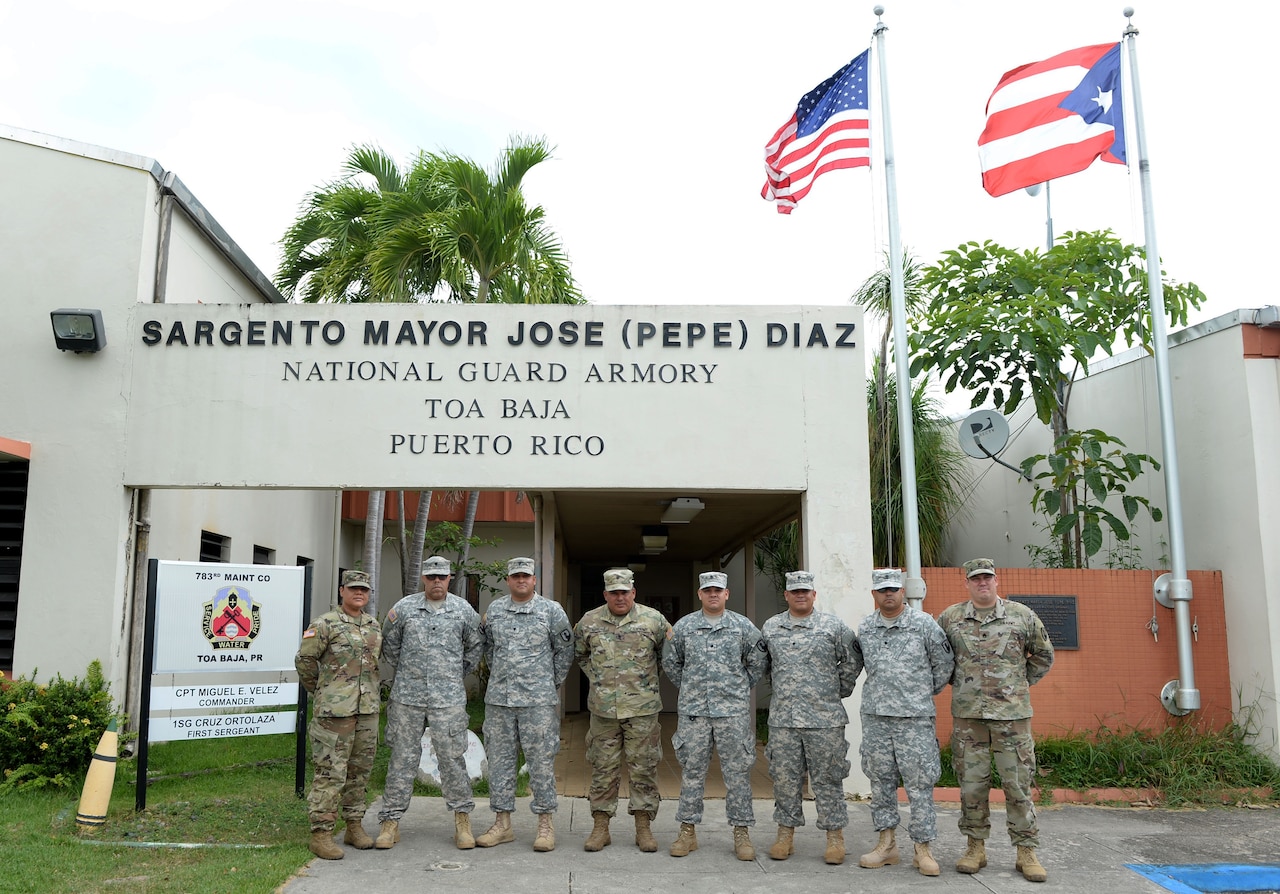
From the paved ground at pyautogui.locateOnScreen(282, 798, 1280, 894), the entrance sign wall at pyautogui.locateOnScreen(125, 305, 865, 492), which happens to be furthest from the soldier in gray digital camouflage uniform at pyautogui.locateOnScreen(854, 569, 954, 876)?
the entrance sign wall at pyautogui.locateOnScreen(125, 305, 865, 492)

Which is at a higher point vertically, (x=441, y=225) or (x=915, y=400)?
(x=441, y=225)

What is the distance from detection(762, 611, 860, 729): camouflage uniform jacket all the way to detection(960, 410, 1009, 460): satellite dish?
173 inches

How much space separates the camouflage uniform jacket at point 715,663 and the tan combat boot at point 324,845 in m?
2.19

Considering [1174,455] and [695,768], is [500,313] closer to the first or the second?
[695,768]

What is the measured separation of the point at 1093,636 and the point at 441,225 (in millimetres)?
8259

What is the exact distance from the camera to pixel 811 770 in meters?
6.43

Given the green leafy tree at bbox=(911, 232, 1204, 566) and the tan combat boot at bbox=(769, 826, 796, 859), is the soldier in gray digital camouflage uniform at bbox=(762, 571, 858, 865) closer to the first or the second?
the tan combat boot at bbox=(769, 826, 796, 859)

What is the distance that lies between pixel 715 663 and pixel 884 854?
58.1 inches

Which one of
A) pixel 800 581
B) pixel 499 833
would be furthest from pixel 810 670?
pixel 499 833

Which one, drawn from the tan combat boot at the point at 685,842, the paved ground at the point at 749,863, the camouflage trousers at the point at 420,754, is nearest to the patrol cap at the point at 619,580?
the camouflage trousers at the point at 420,754

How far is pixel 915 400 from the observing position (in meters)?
14.6

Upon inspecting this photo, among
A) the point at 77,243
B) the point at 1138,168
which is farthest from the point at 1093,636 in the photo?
the point at 77,243

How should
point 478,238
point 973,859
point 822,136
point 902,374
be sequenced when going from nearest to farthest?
point 973,859
point 902,374
point 822,136
point 478,238

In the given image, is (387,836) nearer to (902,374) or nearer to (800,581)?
(800,581)
